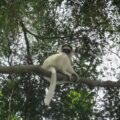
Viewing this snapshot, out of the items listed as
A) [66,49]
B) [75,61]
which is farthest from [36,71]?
[75,61]

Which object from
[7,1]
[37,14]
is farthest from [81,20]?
[7,1]

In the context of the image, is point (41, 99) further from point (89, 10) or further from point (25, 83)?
point (89, 10)

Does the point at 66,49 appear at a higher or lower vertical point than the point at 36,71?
higher

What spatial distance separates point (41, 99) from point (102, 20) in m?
2.24

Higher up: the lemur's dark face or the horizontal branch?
the lemur's dark face

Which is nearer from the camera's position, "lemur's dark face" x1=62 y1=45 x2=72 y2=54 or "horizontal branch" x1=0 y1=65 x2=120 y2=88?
"horizontal branch" x1=0 y1=65 x2=120 y2=88

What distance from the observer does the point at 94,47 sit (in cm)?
761

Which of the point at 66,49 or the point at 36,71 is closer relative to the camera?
the point at 36,71

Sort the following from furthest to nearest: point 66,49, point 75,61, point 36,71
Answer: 1. point 75,61
2. point 66,49
3. point 36,71

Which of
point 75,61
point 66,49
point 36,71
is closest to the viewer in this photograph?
point 36,71

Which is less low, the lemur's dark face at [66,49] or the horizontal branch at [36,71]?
the lemur's dark face at [66,49]

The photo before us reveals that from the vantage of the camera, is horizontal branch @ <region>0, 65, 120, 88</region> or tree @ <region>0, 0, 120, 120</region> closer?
horizontal branch @ <region>0, 65, 120, 88</region>

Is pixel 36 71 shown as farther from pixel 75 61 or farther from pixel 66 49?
pixel 75 61

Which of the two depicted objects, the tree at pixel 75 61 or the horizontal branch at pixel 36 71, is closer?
the horizontal branch at pixel 36 71
